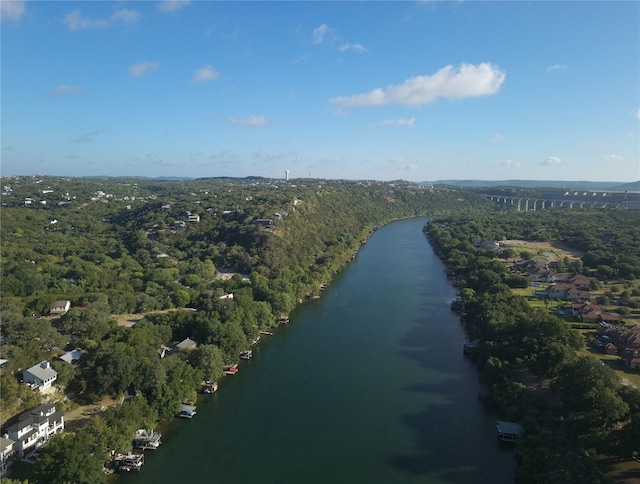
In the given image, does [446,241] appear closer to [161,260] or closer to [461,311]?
[461,311]

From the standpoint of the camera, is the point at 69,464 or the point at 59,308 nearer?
the point at 69,464

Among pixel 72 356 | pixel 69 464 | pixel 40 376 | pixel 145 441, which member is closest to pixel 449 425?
pixel 145 441

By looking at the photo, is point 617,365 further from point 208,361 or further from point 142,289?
point 142,289

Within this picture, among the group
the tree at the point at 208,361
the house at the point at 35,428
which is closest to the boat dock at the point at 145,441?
the house at the point at 35,428

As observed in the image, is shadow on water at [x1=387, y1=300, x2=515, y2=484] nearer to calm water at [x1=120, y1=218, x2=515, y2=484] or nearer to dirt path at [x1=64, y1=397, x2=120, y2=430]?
calm water at [x1=120, y1=218, x2=515, y2=484]

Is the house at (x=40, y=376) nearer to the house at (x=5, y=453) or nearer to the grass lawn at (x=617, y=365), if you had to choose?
the house at (x=5, y=453)
